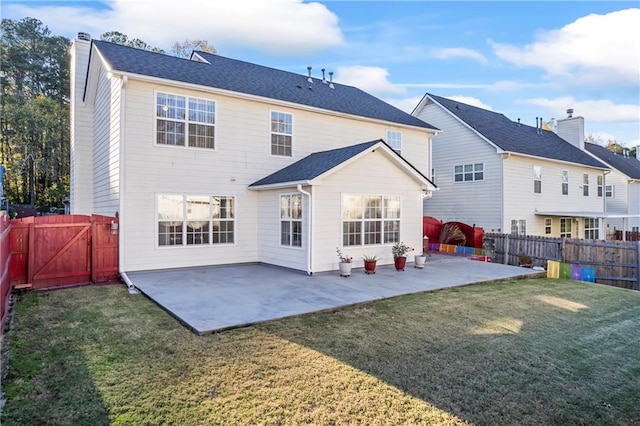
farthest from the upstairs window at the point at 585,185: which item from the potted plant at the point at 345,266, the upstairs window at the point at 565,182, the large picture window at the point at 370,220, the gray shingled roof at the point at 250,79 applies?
the potted plant at the point at 345,266

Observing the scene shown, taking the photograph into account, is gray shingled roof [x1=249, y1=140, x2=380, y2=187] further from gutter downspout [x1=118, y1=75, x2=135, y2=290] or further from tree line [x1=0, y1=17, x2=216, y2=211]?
tree line [x1=0, y1=17, x2=216, y2=211]

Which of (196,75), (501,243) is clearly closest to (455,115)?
(501,243)

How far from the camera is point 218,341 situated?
5062 mm

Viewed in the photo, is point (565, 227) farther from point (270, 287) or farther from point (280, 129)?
point (270, 287)

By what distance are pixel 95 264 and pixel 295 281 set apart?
4978mm

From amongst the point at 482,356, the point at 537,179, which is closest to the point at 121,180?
the point at 482,356

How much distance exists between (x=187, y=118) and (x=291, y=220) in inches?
164

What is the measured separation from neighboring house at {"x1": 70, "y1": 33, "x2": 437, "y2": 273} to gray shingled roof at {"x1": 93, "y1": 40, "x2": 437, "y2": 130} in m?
0.10

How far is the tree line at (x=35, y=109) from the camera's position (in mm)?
24906

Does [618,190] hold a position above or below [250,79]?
below

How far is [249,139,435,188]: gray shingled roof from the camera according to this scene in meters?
10.2

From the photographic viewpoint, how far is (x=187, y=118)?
1069cm

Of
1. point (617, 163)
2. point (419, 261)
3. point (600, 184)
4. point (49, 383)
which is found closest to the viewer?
point (49, 383)

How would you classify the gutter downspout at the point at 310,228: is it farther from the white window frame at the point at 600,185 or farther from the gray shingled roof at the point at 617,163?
the gray shingled roof at the point at 617,163
